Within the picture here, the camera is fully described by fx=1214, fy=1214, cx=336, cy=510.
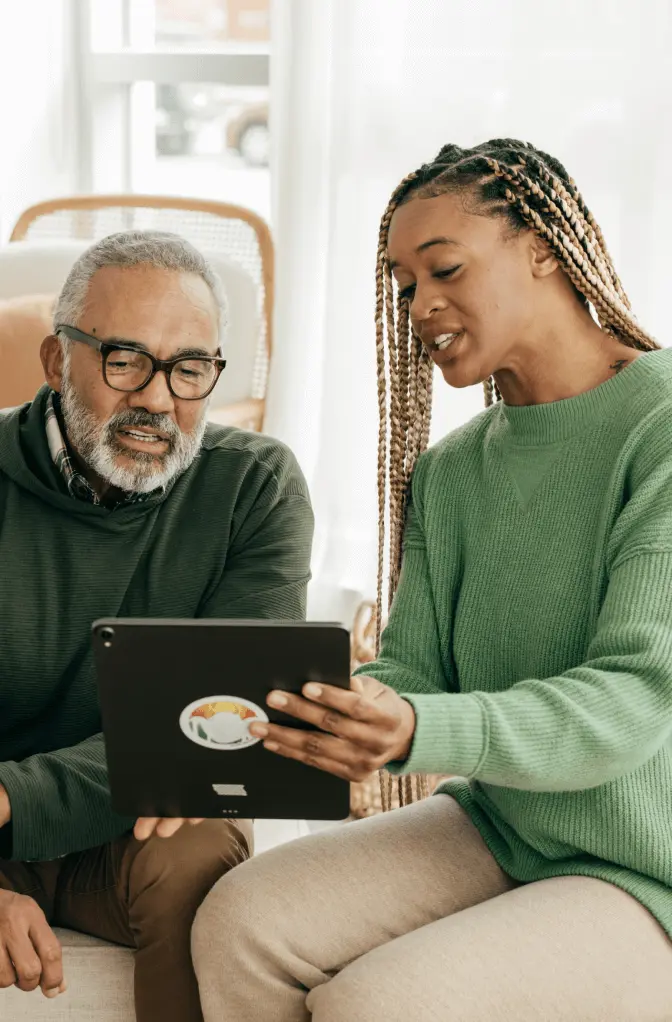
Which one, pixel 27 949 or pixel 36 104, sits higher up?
pixel 36 104

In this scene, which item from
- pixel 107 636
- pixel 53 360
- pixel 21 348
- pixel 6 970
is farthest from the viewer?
pixel 21 348

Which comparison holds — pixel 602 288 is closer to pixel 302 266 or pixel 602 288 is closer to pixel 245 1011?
pixel 245 1011

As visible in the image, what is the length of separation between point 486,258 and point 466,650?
0.42 meters

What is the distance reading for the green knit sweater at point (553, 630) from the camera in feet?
3.61

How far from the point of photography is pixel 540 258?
4.29 feet

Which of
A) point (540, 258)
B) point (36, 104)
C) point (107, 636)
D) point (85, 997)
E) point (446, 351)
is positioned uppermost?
point (36, 104)

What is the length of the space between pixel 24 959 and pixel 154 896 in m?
0.14

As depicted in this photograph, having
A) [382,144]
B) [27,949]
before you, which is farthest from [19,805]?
[382,144]

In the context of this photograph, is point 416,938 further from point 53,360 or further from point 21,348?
point 21,348

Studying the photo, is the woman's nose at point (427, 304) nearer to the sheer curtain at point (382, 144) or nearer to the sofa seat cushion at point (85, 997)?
the sofa seat cushion at point (85, 997)

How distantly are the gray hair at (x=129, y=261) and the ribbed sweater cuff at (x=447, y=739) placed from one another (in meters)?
0.65

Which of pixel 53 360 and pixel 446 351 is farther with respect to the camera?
pixel 53 360

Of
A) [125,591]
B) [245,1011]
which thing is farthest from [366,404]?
[245,1011]

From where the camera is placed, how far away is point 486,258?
127cm
